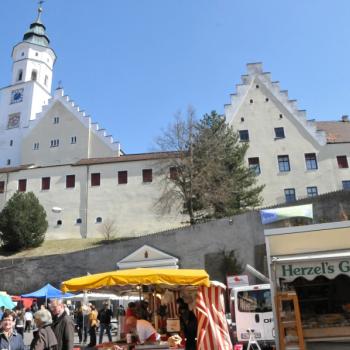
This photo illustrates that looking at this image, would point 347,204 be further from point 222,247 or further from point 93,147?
point 93,147

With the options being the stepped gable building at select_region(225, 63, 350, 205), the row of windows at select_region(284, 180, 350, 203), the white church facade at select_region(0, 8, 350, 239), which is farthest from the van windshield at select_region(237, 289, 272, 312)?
the row of windows at select_region(284, 180, 350, 203)

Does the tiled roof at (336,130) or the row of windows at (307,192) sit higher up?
the tiled roof at (336,130)

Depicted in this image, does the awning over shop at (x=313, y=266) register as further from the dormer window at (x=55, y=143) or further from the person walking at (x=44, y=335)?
the dormer window at (x=55, y=143)

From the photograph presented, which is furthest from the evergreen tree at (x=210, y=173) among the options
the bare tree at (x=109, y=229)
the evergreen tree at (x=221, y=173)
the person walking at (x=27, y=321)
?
the person walking at (x=27, y=321)

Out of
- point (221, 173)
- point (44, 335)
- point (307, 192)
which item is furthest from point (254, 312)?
point (307, 192)

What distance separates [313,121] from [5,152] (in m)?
38.7

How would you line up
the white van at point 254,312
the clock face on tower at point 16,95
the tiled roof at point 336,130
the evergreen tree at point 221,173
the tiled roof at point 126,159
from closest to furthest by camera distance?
the white van at point 254,312, the evergreen tree at point 221,173, the tiled roof at point 336,130, the tiled roof at point 126,159, the clock face on tower at point 16,95

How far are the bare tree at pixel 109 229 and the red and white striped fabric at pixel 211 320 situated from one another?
108 feet

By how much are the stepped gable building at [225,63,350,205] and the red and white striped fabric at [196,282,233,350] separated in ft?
105

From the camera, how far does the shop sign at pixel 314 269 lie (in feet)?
26.3

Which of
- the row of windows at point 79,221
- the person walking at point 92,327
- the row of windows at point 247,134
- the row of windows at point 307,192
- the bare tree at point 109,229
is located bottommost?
the person walking at point 92,327

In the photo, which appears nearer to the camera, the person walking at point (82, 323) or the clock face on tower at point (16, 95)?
the person walking at point (82, 323)

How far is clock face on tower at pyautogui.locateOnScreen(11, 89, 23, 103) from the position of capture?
202 feet

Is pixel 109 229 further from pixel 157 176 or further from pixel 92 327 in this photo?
pixel 92 327
